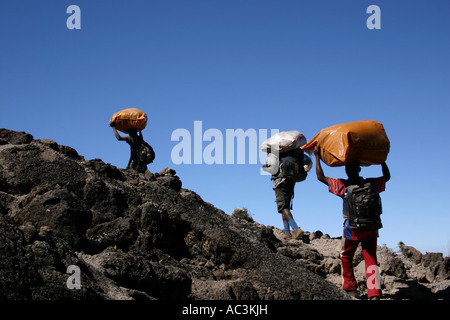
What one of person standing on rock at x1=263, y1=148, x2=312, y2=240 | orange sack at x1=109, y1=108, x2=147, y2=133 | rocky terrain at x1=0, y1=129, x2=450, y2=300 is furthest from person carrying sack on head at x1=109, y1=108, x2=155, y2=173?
person standing on rock at x1=263, y1=148, x2=312, y2=240

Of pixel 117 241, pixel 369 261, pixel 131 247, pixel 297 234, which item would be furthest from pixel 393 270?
pixel 117 241

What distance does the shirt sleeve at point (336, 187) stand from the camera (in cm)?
639

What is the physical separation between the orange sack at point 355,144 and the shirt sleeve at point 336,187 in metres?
0.19

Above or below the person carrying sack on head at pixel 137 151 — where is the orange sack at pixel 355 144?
below

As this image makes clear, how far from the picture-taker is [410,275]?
30.8 ft

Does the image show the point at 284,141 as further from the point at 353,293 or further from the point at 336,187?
the point at 336,187

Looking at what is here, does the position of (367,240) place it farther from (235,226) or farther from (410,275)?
(410,275)

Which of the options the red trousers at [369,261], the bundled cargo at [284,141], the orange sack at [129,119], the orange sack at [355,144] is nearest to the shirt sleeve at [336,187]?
the orange sack at [355,144]

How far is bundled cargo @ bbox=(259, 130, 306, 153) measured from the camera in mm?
10680

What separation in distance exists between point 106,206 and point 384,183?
3.47 metres

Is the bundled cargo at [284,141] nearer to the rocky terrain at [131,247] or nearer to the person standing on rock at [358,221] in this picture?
the rocky terrain at [131,247]

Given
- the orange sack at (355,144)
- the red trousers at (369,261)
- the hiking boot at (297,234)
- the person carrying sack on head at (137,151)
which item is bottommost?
the red trousers at (369,261)
